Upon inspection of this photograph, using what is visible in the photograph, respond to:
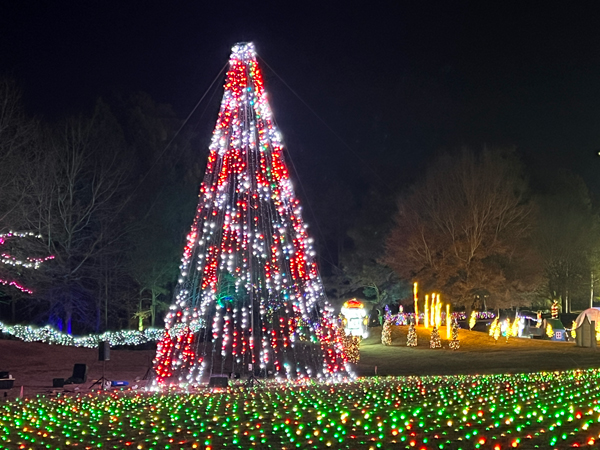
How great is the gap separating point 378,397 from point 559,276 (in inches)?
1484

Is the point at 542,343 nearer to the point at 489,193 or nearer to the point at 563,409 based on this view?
the point at 489,193

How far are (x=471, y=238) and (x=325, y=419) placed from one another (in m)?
27.6

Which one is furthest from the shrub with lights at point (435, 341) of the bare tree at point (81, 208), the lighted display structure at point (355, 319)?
the bare tree at point (81, 208)

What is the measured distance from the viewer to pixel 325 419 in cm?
911

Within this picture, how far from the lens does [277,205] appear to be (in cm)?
1489

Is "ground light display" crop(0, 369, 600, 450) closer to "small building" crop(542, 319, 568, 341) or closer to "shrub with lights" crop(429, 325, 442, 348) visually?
"shrub with lights" crop(429, 325, 442, 348)

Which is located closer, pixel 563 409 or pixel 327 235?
pixel 563 409

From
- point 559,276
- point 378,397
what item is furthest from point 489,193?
point 378,397

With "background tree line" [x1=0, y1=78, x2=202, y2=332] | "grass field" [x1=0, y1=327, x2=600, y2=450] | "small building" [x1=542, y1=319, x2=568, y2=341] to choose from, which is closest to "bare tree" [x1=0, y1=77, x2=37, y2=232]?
"background tree line" [x1=0, y1=78, x2=202, y2=332]

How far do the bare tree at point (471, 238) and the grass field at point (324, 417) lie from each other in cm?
2036

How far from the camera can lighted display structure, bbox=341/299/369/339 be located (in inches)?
1341

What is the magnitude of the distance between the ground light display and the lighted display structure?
68.9 feet

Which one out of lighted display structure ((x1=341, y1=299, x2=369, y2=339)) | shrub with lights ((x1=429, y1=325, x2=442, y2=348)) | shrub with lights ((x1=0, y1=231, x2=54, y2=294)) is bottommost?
shrub with lights ((x1=429, y1=325, x2=442, y2=348))

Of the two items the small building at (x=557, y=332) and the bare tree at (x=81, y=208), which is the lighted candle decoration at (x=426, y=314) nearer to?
the small building at (x=557, y=332)
